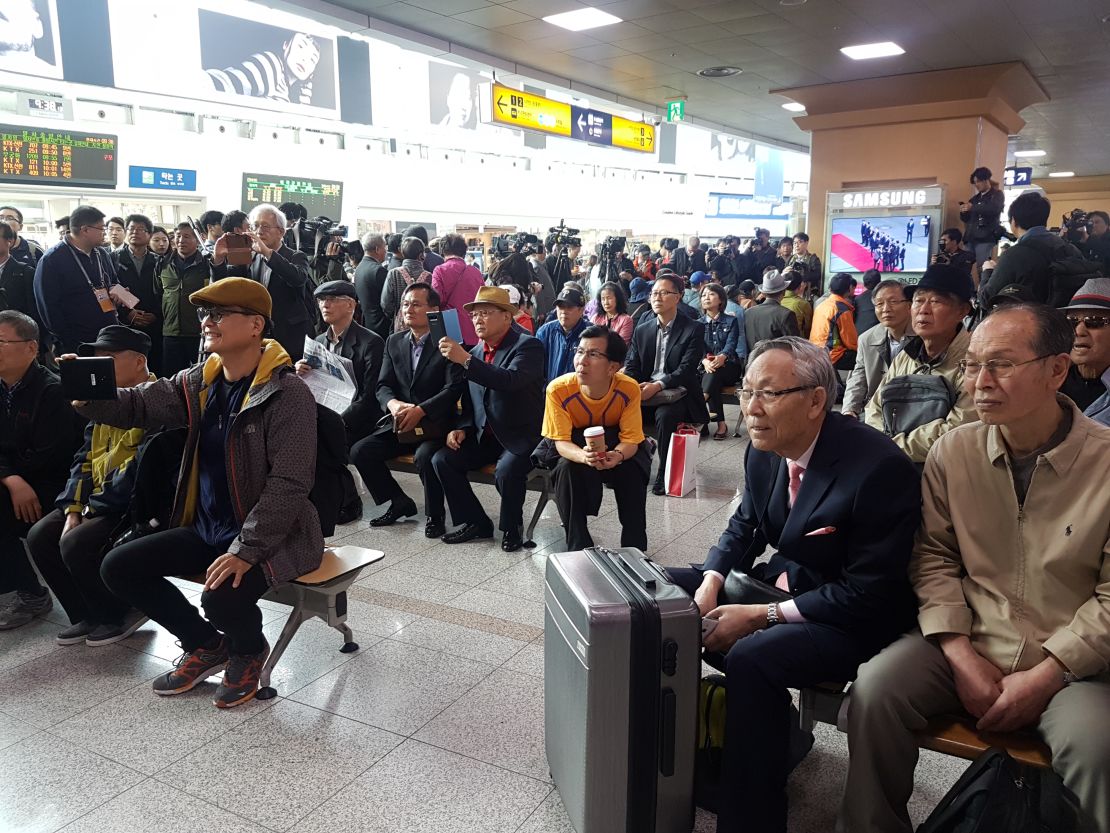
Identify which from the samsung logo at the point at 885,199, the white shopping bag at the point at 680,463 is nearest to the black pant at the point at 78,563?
the white shopping bag at the point at 680,463

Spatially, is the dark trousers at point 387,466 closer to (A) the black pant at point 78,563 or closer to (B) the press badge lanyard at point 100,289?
(A) the black pant at point 78,563

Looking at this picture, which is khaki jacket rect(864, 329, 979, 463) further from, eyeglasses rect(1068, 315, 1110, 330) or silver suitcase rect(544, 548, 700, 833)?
silver suitcase rect(544, 548, 700, 833)

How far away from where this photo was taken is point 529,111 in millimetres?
10898

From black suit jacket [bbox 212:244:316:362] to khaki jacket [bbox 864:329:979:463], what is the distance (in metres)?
3.71

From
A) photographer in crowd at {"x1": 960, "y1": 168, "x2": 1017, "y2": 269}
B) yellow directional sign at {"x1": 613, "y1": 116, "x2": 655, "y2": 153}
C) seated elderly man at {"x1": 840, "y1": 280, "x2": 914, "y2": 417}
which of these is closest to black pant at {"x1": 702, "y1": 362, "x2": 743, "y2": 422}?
seated elderly man at {"x1": 840, "y1": 280, "x2": 914, "y2": 417}

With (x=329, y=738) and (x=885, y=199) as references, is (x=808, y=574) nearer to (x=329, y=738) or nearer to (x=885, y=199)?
(x=329, y=738)

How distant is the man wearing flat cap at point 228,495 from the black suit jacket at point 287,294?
96.2 inches

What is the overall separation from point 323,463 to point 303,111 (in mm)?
11111

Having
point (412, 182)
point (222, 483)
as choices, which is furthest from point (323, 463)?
point (412, 182)

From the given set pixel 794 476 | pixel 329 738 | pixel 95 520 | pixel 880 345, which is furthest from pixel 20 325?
pixel 880 345

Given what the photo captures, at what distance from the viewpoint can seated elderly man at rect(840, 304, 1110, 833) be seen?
6.14 feet

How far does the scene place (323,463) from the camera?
10.4 ft

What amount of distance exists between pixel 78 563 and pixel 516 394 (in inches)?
88.9

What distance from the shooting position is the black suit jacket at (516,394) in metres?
4.52
